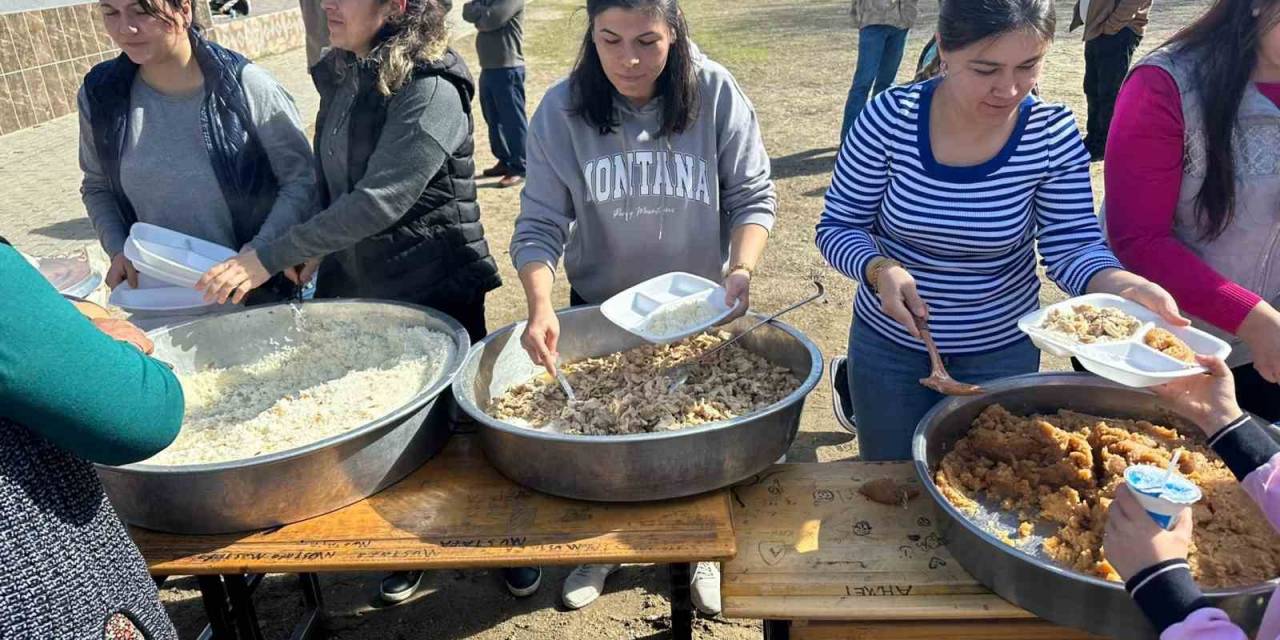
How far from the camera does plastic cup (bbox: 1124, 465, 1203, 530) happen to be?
4.01 feet

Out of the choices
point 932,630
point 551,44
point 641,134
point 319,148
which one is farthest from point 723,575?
point 551,44

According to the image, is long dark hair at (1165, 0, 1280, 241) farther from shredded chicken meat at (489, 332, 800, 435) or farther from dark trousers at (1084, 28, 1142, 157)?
dark trousers at (1084, 28, 1142, 157)

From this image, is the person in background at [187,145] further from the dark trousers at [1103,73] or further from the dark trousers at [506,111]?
the dark trousers at [1103,73]

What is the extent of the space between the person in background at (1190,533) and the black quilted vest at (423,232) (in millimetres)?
1708

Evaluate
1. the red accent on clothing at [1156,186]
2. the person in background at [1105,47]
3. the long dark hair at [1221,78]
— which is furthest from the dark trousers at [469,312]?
the person in background at [1105,47]

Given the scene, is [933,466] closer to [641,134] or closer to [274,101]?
[641,134]

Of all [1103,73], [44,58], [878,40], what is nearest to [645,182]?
[878,40]

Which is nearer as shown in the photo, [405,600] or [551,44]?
[405,600]

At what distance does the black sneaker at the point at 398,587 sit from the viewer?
9.09 feet

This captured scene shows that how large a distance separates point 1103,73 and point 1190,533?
230 inches

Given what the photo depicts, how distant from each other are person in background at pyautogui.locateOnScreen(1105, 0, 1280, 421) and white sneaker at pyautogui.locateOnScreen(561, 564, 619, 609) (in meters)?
1.69

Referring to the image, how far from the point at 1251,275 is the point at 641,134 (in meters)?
1.42

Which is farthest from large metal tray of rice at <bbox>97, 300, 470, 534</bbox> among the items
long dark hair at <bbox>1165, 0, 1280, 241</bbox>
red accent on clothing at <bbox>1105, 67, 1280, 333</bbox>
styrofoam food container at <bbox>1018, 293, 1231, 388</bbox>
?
long dark hair at <bbox>1165, 0, 1280, 241</bbox>

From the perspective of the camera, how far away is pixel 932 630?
1.59 m
